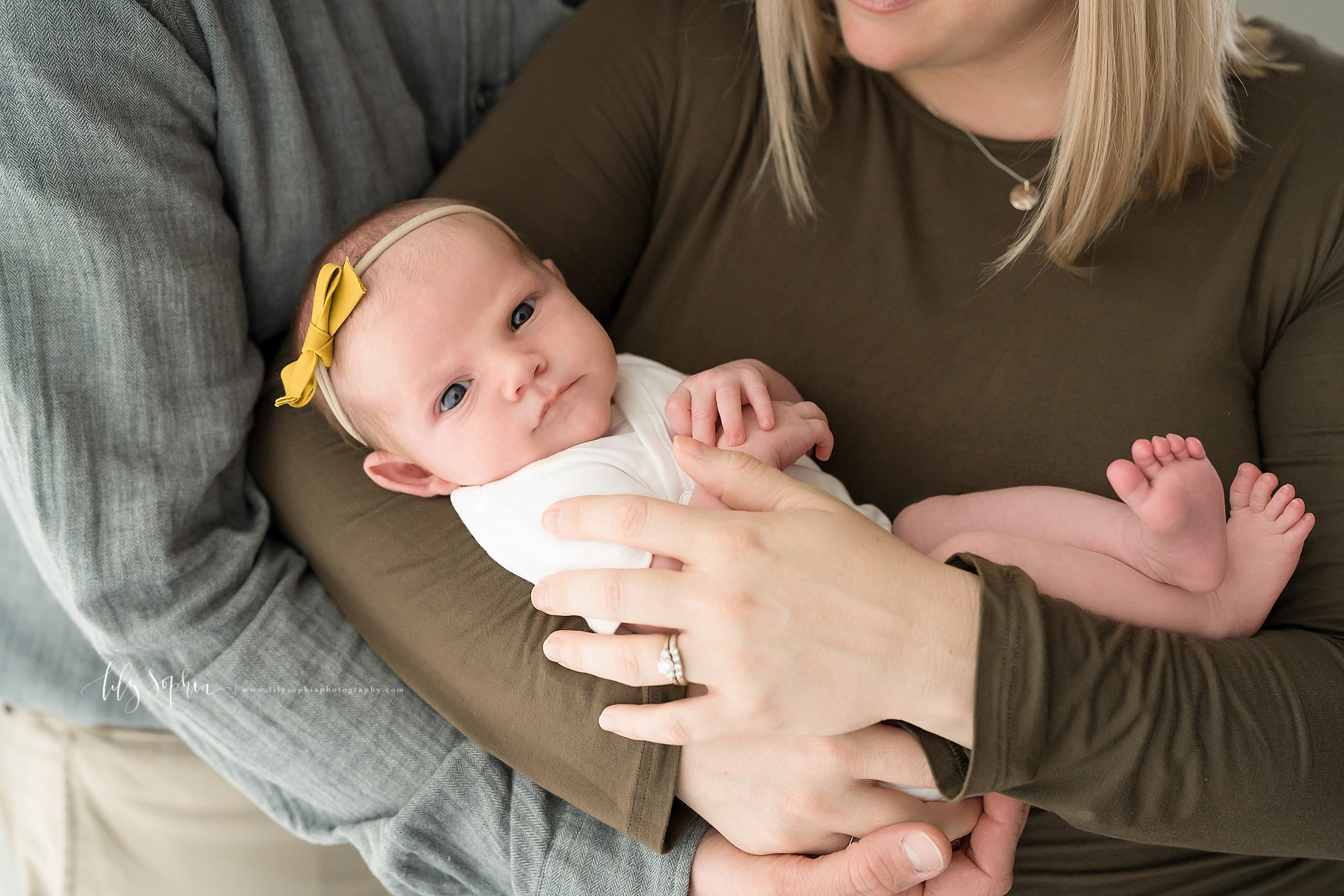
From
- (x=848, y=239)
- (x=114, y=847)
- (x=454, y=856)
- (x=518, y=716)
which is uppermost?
(x=848, y=239)

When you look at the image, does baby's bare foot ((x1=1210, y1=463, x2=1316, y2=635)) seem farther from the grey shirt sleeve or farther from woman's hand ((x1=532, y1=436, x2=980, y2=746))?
the grey shirt sleeve

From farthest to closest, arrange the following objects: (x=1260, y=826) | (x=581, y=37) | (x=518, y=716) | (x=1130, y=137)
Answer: (x=581, y=37) → (x=1130, y=137) → (x=518, y=716) → (x=1260, y=826)

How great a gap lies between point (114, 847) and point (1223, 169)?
2111mm

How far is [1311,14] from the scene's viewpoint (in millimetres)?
2189

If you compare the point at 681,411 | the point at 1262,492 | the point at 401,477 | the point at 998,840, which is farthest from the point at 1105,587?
the point at 401,477

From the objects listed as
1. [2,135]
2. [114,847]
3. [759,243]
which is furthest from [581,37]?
[114,847]

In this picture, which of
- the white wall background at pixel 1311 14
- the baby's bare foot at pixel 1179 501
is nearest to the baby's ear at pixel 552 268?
the baby's bare foot at pixel 1179 501

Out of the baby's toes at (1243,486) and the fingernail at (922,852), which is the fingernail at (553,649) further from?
the baby's toes at (1243,486)

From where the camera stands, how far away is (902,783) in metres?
1.04

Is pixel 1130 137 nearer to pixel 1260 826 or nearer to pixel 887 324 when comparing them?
pixel 887 324

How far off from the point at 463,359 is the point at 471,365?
0.01m

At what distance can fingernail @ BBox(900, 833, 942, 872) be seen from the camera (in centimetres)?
103

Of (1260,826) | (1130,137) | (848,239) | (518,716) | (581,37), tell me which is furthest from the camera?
(581,37)

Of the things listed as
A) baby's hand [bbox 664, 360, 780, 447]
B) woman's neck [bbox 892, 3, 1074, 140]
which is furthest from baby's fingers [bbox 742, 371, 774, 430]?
woman's neck [bbox 892, 3, 1074, 140]
